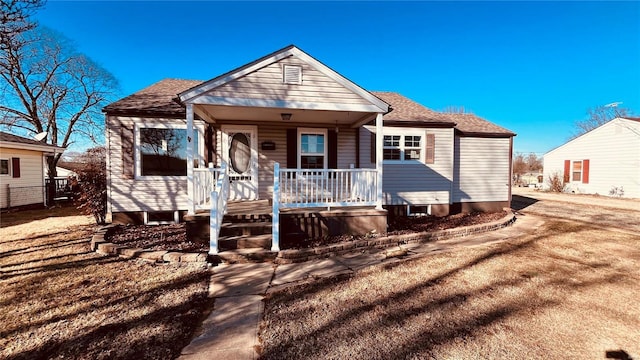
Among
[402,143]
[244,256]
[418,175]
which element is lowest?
[244,256]

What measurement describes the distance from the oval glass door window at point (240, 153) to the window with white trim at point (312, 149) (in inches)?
63.2

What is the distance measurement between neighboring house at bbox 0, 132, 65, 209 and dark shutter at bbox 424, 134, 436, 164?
51.8 ft

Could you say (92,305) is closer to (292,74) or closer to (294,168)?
(292,74)

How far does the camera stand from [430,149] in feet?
29.6

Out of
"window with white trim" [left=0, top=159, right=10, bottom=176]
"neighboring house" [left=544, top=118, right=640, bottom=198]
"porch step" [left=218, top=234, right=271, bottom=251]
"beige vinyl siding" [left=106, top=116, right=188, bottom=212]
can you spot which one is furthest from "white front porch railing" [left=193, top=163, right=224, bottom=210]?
"neighboring house" [left=544, top=118, right=640, bottom=198]

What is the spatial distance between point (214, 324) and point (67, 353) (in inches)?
47.9

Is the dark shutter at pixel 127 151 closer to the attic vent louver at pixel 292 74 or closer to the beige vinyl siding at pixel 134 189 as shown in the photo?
the beige vinyl siding at pixel 134 189

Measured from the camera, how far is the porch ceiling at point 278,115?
6.59 meters

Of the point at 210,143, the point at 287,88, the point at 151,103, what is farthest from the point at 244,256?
the point at 151,103

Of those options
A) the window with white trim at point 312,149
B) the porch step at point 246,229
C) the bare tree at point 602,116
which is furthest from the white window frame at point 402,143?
the bare tree at point 602,116

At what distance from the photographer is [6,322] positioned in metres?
2.86

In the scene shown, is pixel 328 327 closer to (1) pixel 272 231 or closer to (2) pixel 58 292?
(1) pixel 272 231

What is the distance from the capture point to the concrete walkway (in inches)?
98.8

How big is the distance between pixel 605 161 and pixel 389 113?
53.6 ft
